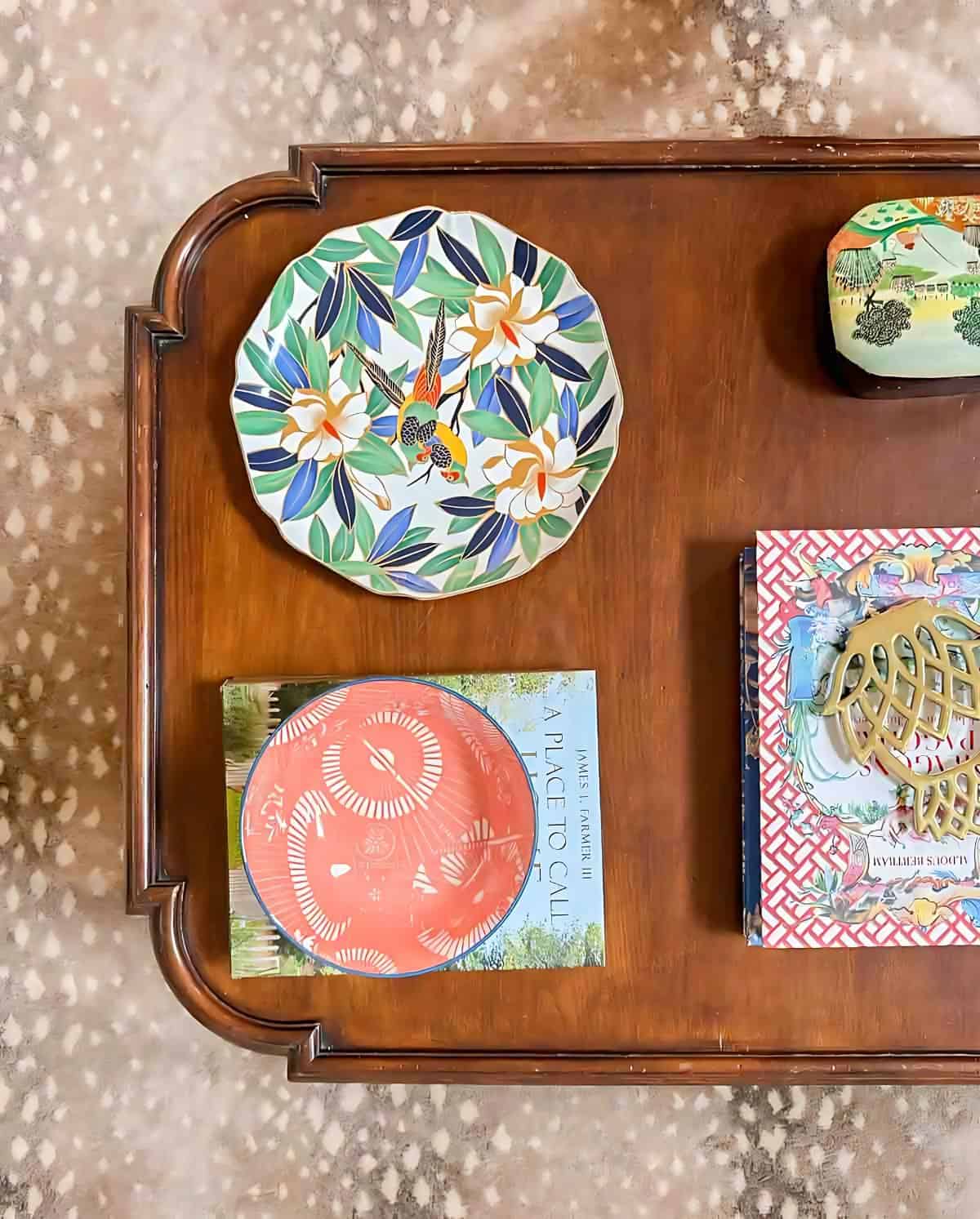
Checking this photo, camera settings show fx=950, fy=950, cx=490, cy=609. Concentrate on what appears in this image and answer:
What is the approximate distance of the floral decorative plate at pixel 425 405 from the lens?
0.67m

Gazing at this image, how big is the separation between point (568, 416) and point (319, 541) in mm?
196

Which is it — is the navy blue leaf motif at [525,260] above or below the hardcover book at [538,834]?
above

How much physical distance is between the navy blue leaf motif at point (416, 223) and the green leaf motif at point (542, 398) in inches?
5.0

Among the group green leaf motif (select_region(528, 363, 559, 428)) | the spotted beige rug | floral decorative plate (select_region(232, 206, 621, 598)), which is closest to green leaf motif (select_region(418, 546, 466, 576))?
floral decorative plate (select_region(232, 206, 621, 598))

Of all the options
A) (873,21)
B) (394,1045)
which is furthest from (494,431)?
(873,21)

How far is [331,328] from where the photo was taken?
674mm

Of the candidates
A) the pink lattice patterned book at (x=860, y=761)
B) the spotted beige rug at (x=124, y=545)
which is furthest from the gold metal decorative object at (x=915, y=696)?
the spotted beige rug at (x=124, y=545)

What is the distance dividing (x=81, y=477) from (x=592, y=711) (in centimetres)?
66

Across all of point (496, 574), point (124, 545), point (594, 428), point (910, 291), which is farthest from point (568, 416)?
point (124, 545)

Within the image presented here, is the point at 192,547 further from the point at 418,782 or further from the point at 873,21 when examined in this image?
the point at 873,21

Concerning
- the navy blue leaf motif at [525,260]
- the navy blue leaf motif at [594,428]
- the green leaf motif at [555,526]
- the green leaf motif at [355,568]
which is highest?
the navy blue leaf motif at [525,260]

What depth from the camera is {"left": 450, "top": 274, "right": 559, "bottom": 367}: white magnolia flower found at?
67 cm

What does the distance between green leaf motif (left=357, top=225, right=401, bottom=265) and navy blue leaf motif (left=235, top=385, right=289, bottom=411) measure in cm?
12

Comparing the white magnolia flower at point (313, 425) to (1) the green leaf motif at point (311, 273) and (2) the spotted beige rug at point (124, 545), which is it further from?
(2) the spotted beige rug at point (124, 545)
